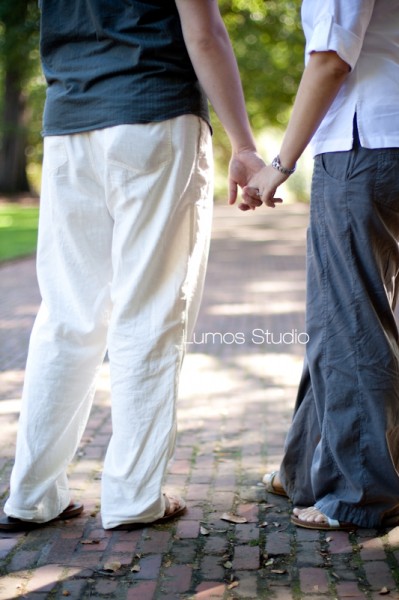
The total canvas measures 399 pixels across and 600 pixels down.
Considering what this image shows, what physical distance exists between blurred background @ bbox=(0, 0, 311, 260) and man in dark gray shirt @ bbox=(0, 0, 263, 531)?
478 inches

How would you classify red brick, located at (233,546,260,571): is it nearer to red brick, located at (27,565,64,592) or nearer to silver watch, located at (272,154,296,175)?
red brick, located at (27,565,64,592)

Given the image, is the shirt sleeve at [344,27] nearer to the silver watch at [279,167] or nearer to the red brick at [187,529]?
the silver watch at [279,167]

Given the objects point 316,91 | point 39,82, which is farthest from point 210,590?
point 39,82

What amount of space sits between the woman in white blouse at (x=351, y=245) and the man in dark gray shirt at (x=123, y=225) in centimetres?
26

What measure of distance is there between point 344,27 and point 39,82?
3403 cm

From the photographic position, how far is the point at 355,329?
2.67 metres

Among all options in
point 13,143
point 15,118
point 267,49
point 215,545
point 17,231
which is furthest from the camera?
point 15,118

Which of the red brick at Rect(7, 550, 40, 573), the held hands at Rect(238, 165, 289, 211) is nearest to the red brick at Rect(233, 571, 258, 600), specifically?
the red brick at Rect(7, 550, 40, 573)

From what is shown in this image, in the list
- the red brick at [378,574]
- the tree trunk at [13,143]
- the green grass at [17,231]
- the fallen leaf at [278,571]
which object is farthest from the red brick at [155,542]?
the tree trunk at [13,143]

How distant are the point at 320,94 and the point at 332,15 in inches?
8.3

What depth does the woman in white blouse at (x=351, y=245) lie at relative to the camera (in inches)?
99.0

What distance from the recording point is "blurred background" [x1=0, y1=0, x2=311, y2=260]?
20734 mm

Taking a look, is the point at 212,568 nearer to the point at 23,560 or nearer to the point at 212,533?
the point at 212,533

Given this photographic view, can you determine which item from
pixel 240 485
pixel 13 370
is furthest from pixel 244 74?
pixel 240 485
